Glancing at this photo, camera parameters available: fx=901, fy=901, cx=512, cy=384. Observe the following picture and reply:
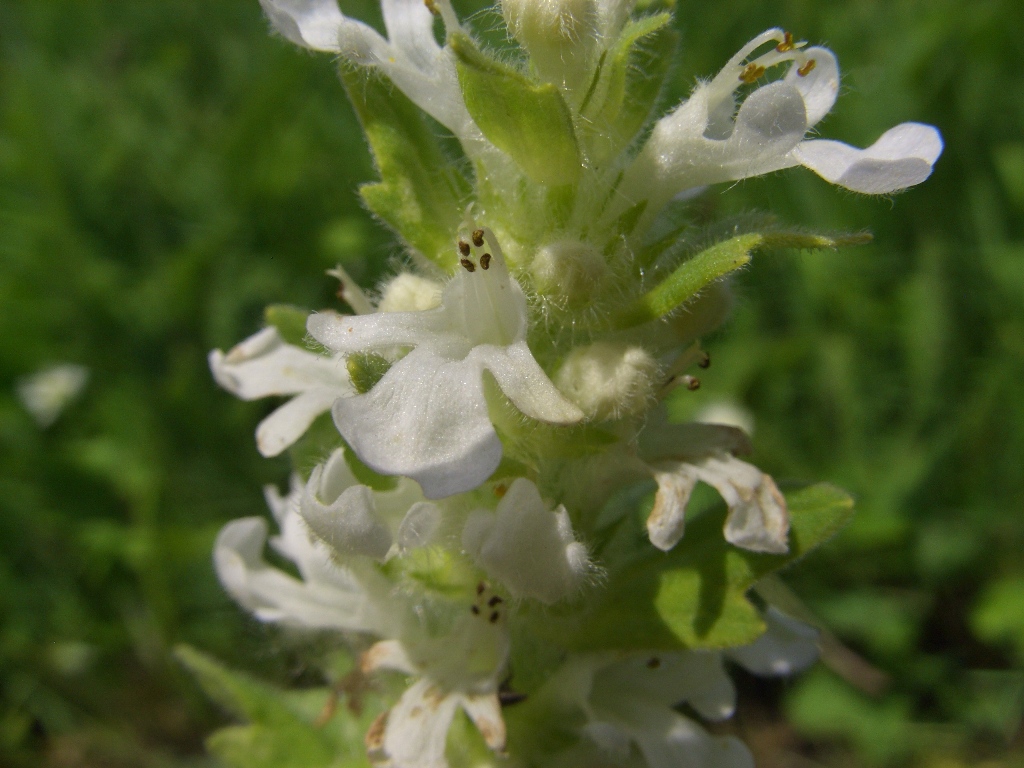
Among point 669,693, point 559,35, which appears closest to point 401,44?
point 559,35

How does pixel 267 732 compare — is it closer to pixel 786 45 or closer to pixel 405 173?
pixel 405 173

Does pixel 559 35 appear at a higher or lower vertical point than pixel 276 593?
higher

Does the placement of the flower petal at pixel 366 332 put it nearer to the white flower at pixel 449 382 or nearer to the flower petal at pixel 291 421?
the white flower at pixel 449 382

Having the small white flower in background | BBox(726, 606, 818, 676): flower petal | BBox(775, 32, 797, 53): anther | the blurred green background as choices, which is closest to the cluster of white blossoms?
BBox(775, 32, 797, 53): anther

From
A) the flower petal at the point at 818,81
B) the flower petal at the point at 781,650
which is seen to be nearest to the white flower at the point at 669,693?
the flower petal at the point at 781,650

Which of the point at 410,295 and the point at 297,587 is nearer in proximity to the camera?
the point at 410,295
